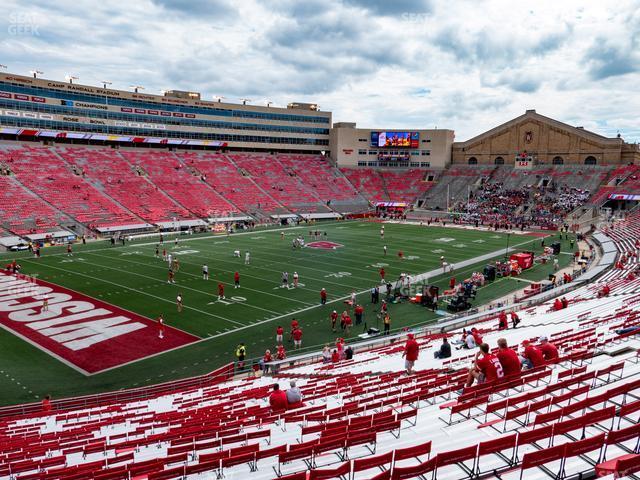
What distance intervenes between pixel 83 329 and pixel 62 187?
131 ft

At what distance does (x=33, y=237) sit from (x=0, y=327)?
2557 centimetres

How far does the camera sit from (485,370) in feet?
29.2

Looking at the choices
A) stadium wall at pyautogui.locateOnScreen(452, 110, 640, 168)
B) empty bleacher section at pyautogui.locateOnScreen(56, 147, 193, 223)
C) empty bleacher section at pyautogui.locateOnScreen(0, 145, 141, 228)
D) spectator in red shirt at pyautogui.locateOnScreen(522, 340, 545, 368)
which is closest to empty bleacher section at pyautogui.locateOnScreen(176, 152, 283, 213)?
empty bleacher section at pyautogui.locateOnScreen(56, 147, 193, 223)

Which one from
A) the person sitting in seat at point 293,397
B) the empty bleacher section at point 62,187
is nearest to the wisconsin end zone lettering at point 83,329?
the person sitting in seat at point 293,397

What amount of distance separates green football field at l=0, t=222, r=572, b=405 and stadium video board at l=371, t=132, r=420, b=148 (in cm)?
4153

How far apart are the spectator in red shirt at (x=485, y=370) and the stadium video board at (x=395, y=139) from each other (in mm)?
83482

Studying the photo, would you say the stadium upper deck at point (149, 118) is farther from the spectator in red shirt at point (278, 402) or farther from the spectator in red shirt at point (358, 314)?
the spectator in red shirt at point (278, 402)

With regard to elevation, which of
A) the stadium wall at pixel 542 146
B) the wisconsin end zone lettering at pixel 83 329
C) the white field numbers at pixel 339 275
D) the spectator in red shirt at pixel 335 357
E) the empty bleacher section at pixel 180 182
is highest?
the stadium wall at pixel 542 146

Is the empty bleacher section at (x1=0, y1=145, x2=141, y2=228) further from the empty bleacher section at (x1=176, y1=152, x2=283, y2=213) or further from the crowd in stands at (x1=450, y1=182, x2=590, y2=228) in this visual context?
the crowd in stands at (x1=450, y1=182, x2=590, y2=228)

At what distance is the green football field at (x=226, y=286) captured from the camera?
56.0ft

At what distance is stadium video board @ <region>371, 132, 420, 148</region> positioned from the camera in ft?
291

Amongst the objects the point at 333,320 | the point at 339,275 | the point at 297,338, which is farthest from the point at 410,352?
the point at 339,275

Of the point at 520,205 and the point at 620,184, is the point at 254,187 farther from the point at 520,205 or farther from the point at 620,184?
the point at 620,184

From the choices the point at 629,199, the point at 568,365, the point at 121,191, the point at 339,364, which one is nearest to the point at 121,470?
the point at 568,365
